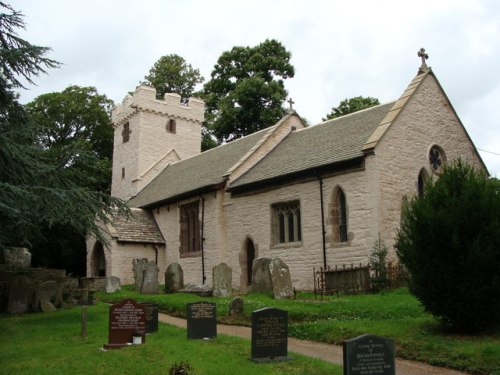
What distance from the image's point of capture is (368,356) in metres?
7.38

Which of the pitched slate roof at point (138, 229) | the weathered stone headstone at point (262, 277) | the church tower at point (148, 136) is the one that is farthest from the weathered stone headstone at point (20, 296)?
the church tower at point (148, 136)

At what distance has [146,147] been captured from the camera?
1410 inches

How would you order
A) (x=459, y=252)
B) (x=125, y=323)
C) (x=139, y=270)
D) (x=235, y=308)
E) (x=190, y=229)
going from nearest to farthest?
(x=459, y=252) → (x=125, y=323) → (x=235, y=308) → (x=139, y=270) → (x=190, y=229)

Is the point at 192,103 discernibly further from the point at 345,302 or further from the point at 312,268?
the point at 345,302

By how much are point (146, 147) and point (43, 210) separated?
23108 mm

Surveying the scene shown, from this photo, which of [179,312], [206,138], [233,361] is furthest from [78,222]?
[206,138]

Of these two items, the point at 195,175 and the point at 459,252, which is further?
the point at 195,175

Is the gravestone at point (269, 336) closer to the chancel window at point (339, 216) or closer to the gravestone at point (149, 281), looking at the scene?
the chancel window at point (339, 216)

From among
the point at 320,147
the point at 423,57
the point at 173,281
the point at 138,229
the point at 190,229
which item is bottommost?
the point at 173,281

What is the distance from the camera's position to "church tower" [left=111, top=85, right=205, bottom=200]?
35.6 meters

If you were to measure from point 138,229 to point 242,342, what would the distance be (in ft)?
58.3

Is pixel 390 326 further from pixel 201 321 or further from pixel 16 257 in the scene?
pixel 16 257

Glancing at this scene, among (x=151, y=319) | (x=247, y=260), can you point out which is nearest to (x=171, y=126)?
(x=247, y=260)

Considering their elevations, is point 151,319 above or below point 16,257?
below
